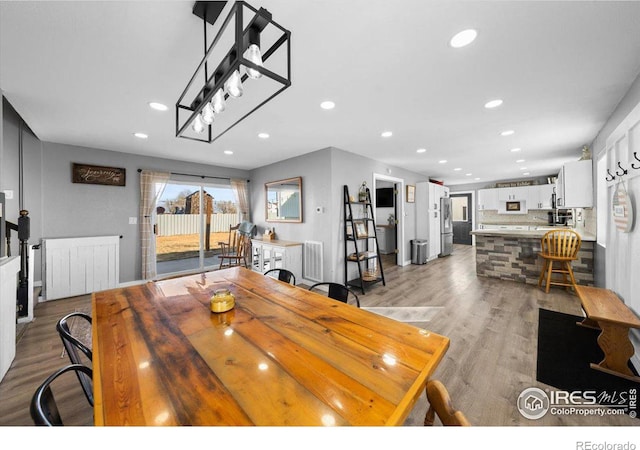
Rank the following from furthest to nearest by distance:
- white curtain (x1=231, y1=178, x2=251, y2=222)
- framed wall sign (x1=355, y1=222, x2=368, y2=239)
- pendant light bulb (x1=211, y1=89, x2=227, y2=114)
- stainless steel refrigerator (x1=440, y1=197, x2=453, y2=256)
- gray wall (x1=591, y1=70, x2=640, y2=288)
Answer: stainless steel refrigerator (x1=440, y1=197, x2=453, y2=256) → white curtain (x1=231, y1=178, x2=251, y2=222) → framed wall sign (x1=355, y1=222, x2=368, y2=239) → gray wall (x1=591, y1=70, x2=640, y2=288) → pendant light bulb (x1=211, y1=89, x2=227, y2=114)

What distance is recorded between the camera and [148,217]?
453 centimetres

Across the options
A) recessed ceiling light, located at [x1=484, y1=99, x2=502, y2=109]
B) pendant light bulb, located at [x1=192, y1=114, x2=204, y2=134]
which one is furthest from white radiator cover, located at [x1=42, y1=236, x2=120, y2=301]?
recessed ceiling light, located at [x1=484, y1=99, x2=502, y2=109]

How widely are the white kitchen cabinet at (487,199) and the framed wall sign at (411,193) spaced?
10.0ft

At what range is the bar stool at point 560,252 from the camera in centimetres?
361

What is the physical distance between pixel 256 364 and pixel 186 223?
16.2ft

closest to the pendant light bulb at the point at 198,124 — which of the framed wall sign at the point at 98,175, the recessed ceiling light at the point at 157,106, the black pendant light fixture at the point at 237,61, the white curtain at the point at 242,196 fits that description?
the black pendant light fixture at the point at 237,61

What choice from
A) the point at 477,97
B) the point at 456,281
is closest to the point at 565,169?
the point at 456,281

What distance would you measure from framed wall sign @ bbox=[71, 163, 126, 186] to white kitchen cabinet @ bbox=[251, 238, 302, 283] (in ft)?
8.35

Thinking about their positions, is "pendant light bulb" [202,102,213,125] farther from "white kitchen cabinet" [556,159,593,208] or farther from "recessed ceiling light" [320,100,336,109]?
"white kitchen cabinet" [556,159,593,208]

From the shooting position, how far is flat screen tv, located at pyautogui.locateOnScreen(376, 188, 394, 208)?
20.9 feet

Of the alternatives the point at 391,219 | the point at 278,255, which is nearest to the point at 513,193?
the point at 391,219

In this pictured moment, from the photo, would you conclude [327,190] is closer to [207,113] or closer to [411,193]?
[207,113]

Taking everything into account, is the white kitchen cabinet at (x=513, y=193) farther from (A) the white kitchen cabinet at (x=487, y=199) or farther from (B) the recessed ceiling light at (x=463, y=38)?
(B) the recessed ceiling light at (x=463, y=38)

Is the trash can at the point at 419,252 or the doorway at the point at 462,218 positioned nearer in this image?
the trash can at the point at 419,252
